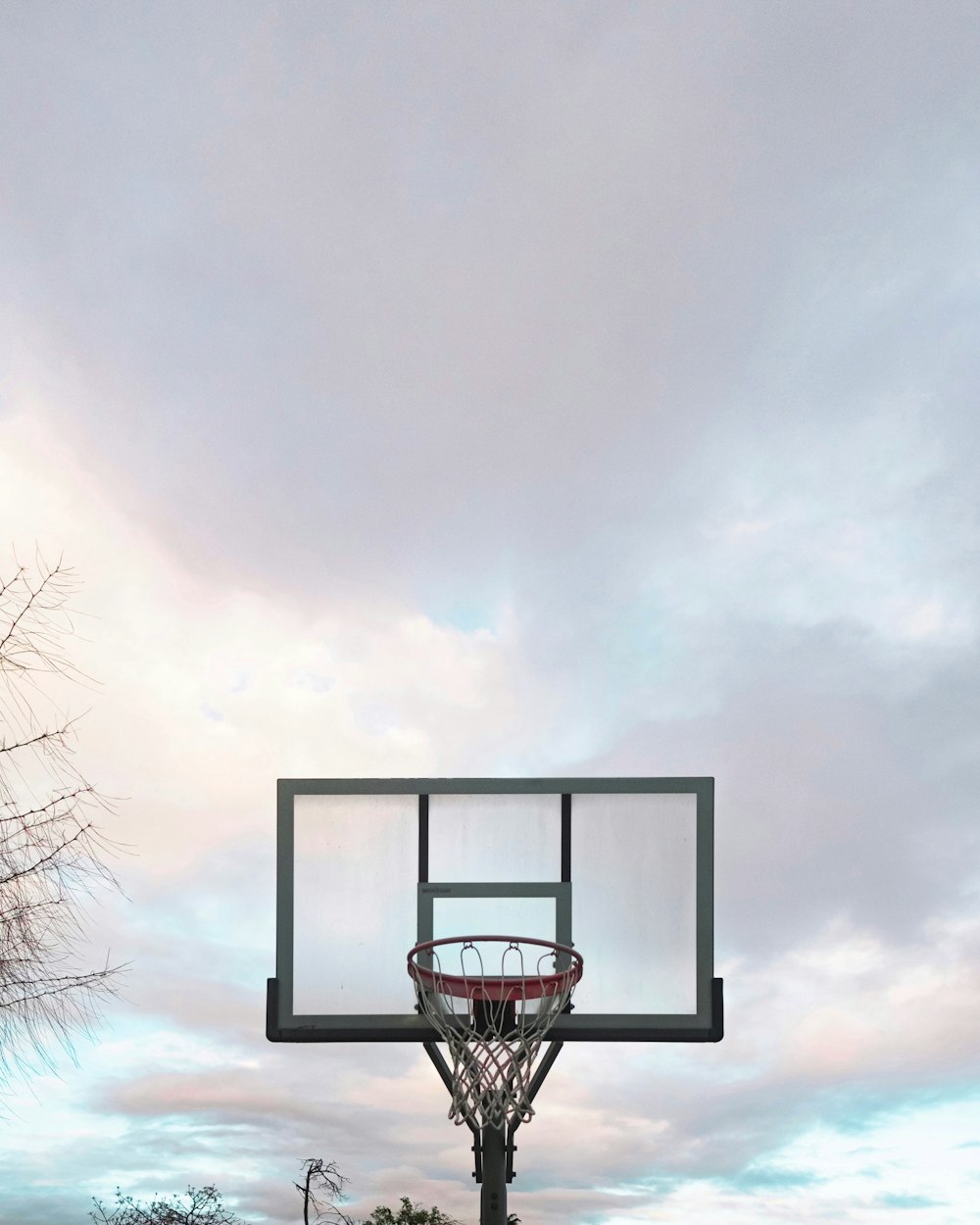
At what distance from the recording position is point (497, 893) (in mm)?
7648

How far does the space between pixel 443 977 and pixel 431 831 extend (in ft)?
2.75

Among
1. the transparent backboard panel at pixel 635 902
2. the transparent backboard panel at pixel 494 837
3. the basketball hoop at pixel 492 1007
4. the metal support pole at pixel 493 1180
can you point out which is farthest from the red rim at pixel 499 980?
the metal support pole at pixel 493 1180

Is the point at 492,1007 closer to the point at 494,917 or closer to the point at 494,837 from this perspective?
the point at 494,917

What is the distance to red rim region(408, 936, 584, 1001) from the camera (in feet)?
24.4

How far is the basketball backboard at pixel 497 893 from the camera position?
7.63 m

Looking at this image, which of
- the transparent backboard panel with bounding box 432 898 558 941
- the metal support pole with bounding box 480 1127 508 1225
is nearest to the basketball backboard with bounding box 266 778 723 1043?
the transparent backboard panel with bounding box 432 898 558 941

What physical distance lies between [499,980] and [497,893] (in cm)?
50

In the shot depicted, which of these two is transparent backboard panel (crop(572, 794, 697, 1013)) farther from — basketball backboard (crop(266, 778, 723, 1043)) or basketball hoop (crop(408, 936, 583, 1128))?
basketball hoop (crop(408, 936, 583, 1128))

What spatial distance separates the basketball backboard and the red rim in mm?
91

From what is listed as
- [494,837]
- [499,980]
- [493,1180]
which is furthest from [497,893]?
[493,1180]

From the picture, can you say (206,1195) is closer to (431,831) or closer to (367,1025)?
(367,1025)

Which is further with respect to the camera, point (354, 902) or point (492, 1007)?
point (354, 902)

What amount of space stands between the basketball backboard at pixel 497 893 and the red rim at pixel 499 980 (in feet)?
0.30

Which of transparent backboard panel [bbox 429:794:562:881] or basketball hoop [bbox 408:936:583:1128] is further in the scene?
transparent backboard panel [bbox 429:794:562:881]
